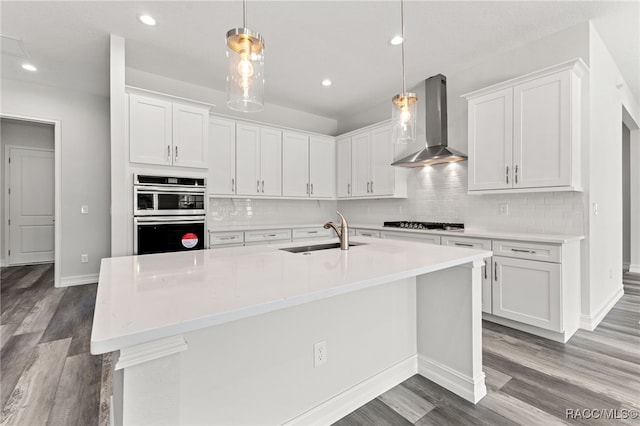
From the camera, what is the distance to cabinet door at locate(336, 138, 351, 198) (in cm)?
511

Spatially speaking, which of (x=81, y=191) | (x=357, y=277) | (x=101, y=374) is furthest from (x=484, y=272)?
(x=81, y=191)

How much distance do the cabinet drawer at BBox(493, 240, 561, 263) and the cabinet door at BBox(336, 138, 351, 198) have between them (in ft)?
8.65

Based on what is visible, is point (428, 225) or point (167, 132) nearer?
point (167, 132)

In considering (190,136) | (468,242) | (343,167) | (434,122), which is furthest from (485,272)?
(190,136)

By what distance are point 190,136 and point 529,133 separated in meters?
3.63

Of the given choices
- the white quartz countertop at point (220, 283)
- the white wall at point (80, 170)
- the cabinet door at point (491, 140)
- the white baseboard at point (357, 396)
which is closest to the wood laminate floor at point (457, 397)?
the white baseboard at point (357, 396)

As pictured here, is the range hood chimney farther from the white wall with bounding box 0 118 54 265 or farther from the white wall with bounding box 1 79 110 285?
the white wall with bounding box 0 118 54 265

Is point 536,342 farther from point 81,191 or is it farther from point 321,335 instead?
point 81,191

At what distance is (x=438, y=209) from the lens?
4.11 metres

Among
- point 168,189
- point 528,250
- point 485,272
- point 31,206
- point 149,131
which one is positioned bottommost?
point 485,272

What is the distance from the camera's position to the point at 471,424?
160 cm

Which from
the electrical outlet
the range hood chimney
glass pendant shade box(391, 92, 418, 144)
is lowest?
the electrical outlet

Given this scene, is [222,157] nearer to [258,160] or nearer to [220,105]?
[258,160]

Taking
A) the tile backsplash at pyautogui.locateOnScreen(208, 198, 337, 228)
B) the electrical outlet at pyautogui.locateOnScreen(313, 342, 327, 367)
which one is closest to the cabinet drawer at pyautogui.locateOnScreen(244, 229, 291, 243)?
the tile backsplash at pyautogui.locateOnScreen(208, 198, 337, 228)
